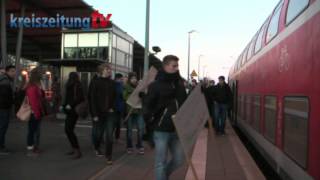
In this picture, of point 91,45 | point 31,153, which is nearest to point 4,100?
point 31,153

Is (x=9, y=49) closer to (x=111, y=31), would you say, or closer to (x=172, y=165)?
(x=111, y=31)

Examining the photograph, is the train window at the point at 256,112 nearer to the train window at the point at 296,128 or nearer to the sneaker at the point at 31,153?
the train window at the point at 296,128

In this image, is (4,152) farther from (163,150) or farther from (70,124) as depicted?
(163,150)

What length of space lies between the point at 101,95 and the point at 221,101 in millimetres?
6831

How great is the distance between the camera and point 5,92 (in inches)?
380

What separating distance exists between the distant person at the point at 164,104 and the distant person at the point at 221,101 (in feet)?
30.6

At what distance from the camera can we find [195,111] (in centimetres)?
576

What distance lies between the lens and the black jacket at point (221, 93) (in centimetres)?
1512

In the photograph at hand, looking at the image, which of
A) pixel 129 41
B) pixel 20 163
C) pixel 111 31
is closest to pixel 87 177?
pixel 20 163

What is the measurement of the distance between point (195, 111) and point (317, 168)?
1552 mm

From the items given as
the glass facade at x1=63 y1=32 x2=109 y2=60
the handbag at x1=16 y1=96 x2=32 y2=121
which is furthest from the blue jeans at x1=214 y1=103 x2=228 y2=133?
the glass facade at x1=63 y1=32 x2=109 y2=60

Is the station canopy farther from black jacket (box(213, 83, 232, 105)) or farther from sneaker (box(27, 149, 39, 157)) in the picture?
sneaker (box(27, 149, 39, 157))

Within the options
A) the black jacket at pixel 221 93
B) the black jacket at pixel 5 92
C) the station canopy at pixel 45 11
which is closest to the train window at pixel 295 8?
the black jacket at pixel 5 92

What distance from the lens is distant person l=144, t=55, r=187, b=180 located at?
580cm
